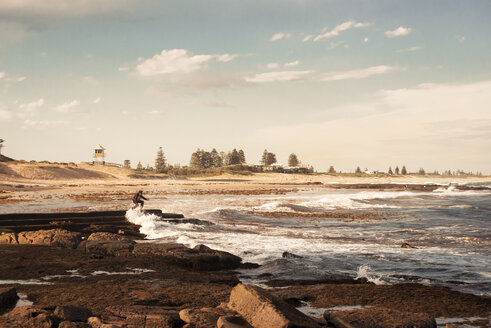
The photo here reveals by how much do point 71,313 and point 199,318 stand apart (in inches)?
80.2

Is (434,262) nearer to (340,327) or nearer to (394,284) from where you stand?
(394,284)

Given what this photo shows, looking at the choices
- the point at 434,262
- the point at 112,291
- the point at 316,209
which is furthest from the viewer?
the point at 316,209

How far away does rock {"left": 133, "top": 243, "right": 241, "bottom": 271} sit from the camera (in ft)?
38.1

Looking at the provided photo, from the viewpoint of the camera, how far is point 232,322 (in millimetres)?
5805

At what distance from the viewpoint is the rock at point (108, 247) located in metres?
12.6

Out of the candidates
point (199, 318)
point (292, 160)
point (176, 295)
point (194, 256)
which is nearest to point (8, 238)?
point (194, 256)

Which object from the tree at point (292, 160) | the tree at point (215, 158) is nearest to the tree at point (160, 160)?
the tree at point (215, 158)

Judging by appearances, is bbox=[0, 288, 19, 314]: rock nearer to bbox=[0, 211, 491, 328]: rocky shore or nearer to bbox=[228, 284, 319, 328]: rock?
bbox=[0, 211, 491, 328]: rocky shore

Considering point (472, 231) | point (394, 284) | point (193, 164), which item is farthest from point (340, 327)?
point (193, 164)

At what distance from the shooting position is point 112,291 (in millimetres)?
8195

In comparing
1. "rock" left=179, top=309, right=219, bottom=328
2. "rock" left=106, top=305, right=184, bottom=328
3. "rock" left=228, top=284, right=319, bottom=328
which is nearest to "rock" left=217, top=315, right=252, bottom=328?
"rock" left=228, top=284, right=319, bottom=328

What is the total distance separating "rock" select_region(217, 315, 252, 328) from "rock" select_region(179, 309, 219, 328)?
257mm

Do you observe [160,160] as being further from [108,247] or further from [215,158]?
[108,247]

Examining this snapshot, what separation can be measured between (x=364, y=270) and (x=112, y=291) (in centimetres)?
677
